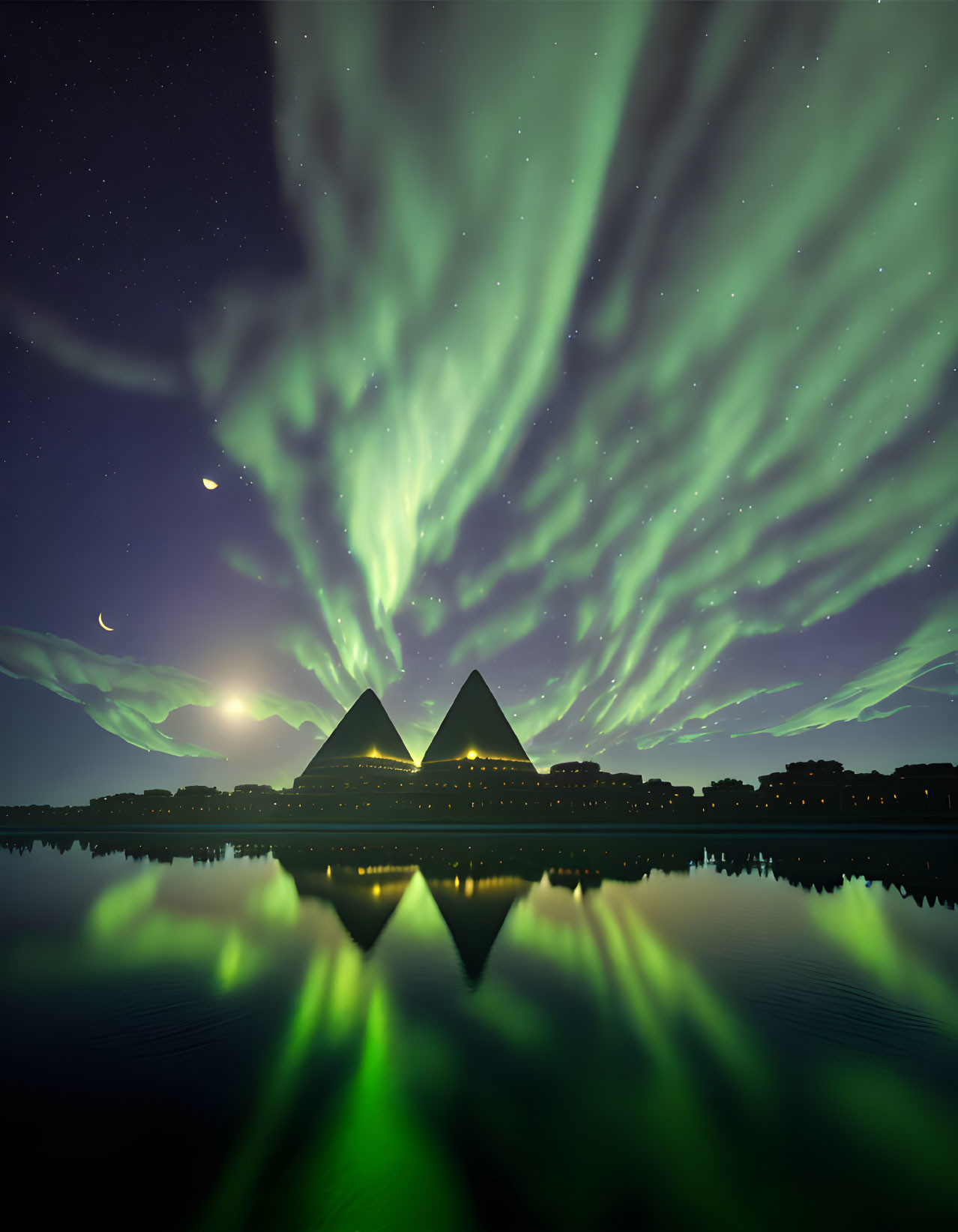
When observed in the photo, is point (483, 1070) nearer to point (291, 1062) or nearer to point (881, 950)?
point (291, 1062)

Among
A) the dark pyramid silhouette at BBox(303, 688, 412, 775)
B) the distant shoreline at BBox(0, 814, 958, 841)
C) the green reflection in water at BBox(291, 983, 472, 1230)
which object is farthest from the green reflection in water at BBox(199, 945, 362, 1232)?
the dark pyramid silhouette at BBox(303, 688, 412, 775)

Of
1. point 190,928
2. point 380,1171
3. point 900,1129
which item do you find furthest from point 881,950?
point 190,928

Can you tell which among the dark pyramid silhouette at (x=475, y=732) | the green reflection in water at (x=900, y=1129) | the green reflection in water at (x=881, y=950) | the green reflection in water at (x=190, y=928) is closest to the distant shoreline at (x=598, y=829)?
the dark pyramid silhouette at (x=475, y=732)

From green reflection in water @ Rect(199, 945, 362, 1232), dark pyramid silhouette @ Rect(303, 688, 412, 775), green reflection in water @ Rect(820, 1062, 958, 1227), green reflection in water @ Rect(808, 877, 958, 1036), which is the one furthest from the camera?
dark pyramid silhouette @ Rect(303, 688, 412, 775)

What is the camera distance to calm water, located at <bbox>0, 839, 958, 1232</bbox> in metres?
4.86

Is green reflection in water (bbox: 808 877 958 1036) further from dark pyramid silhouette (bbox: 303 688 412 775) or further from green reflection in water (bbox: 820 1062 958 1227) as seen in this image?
dark pyramid silhouette (bbox: 303 688 412 775)

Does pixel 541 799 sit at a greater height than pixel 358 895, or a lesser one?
greater

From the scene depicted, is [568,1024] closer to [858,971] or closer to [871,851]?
[858,971]

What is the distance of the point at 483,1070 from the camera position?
7402 mm

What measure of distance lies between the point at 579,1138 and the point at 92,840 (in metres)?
72.5

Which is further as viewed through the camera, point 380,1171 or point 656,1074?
point 656,1074

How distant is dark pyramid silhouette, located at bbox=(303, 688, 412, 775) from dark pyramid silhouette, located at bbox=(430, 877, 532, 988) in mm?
71888

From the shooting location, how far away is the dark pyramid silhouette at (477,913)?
12.9 metres

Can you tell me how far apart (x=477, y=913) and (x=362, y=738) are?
7917 cm
